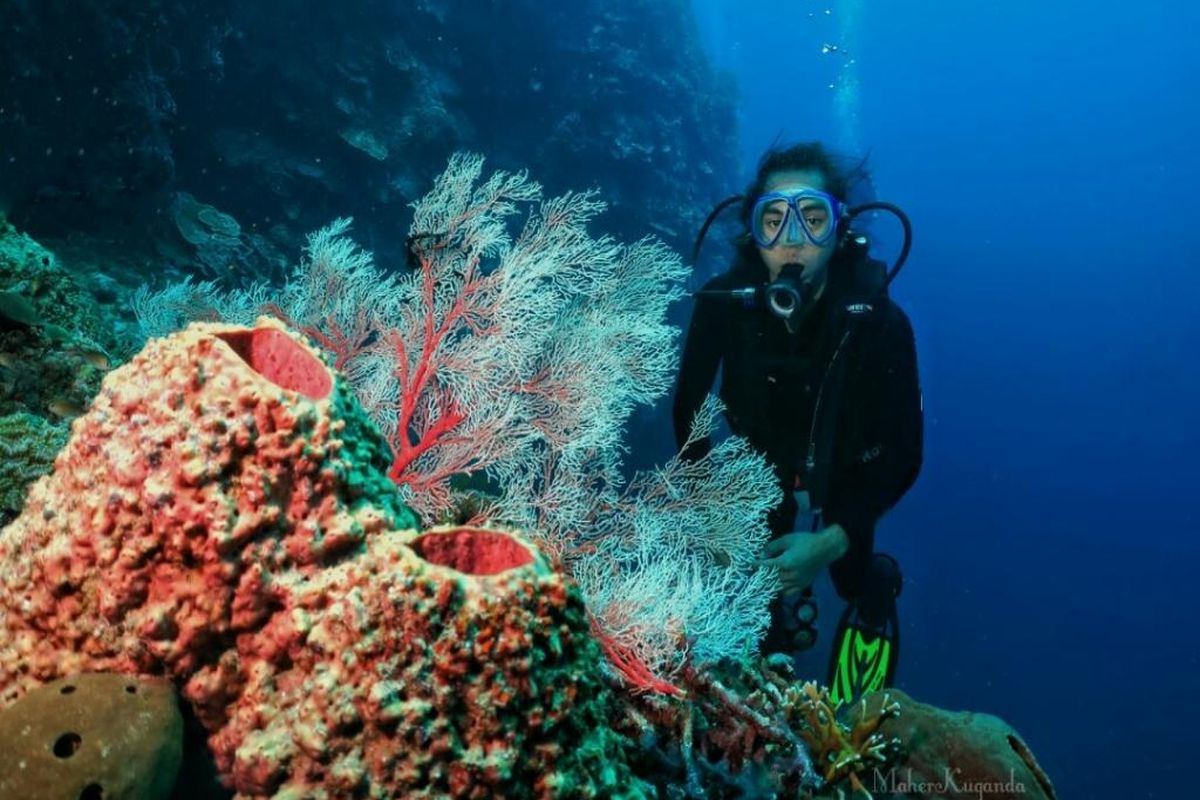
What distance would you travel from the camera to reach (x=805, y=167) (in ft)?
18.7

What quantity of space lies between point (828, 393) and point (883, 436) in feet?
2.09

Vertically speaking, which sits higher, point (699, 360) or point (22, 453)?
point (699, 360)

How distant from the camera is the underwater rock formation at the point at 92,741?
1.38m

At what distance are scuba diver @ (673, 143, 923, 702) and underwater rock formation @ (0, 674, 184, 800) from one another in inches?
147

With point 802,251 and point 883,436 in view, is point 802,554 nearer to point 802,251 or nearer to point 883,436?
point 883,436

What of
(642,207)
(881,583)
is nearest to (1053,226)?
(642,207)

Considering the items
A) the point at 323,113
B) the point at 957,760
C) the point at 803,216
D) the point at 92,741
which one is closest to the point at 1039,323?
the point at 323,113

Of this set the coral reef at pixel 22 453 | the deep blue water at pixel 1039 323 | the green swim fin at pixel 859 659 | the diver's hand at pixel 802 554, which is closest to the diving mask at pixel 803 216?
the diver's hand at pixel 802 554

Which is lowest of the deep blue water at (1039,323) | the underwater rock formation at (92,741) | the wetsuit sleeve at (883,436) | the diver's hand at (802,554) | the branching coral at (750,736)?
the underwater rock formation at (92,741)

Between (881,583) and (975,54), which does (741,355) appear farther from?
(975,54)

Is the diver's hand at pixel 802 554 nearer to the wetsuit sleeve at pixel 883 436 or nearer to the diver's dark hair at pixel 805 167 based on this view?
the wetsuit sleeve at pixel 883 436

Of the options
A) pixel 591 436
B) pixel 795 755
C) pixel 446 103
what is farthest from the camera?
pixel 446 103

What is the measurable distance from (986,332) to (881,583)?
88347 millimetres

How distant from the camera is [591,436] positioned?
12.1 feet
